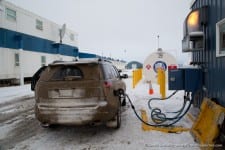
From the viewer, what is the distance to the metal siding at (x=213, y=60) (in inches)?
192

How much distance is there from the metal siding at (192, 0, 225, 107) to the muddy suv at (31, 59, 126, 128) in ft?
7.83

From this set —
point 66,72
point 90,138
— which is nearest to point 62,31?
point 66,72

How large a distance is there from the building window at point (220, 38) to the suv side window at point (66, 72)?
123 inches

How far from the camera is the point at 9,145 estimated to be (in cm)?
507

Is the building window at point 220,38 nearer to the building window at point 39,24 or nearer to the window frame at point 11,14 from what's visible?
the window frame at point 11,14

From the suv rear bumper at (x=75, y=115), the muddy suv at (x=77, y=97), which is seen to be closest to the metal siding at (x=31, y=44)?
the muddy suv at (x=77, y=97)

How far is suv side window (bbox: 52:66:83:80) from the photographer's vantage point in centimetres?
543

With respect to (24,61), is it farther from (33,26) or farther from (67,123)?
(67,123)

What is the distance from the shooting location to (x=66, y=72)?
5547mm

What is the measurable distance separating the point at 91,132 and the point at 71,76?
1558 mm

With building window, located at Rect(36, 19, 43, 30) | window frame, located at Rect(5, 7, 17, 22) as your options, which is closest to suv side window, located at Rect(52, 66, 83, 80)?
window frame, located at Rect(5, 7, 17, 22)

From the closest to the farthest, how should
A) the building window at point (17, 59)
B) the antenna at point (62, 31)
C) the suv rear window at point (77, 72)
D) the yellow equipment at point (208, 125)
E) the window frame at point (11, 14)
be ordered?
the yellow equipment at point (208, 125)
the suv rear window at point (77, 72)
the window frame at point (11, 14)
the building window at point (17, 59)
the antenna at point (62, 31)

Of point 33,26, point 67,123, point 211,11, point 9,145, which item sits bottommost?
point 9,145

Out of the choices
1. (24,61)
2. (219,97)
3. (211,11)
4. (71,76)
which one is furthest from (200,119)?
(24,61)
